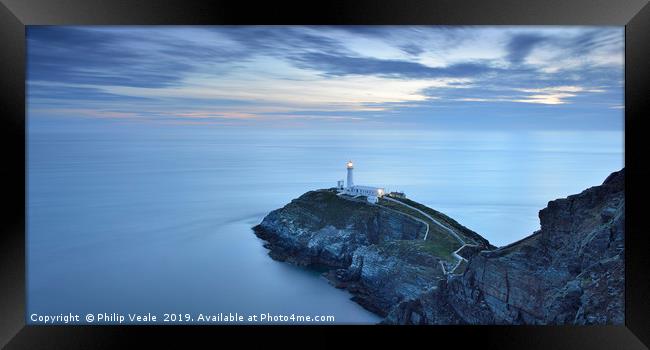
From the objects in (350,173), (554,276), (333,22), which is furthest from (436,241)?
(333,22)

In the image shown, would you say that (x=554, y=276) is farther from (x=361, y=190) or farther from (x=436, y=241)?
(x=361, y=190)

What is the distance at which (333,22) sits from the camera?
5.51 meters

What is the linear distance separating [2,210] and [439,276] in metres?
8.67

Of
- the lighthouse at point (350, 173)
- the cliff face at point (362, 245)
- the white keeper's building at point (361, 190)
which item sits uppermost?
the lighthouse at point (350, 173)

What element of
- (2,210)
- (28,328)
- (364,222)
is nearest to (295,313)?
(28,328)

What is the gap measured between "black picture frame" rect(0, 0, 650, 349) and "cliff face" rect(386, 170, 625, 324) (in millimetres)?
317

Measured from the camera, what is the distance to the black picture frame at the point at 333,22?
5488 mm

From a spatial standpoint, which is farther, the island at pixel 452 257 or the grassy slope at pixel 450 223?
the grassy slope at pixel 450 223

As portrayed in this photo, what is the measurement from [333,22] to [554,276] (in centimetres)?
489

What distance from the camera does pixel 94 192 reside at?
1050 cm

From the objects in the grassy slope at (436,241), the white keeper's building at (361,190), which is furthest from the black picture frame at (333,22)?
the white keeper's building at (361,190)

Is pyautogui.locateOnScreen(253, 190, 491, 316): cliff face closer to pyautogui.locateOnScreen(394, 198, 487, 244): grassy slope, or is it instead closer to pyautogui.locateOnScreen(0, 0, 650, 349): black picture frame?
pyautogui.locateOnScreen(394, 198, 487, 244): grassy slope

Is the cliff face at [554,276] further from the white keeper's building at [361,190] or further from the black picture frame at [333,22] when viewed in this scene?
the white keeper's building at [361,190]

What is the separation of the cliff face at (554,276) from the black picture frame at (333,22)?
317 millimetres
